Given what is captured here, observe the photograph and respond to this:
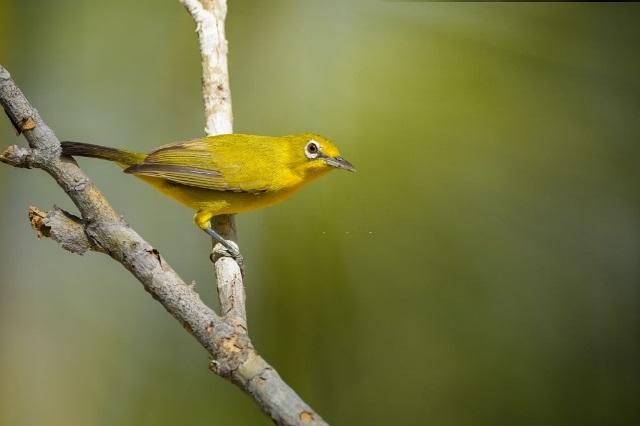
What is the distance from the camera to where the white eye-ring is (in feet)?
7.78

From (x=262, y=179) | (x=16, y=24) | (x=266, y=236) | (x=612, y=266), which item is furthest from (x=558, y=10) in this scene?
(x=16, y=24)

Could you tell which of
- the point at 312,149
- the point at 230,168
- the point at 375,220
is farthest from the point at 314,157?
the point at 375,220

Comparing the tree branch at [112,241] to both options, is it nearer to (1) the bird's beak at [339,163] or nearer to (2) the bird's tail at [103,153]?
(2) the bird's tail at [103,153]

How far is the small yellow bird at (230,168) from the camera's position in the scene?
2225 millimetres

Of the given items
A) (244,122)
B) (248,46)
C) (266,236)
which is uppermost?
(248,46)

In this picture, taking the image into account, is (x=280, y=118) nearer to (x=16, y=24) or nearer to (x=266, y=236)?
(x=266, y=236)

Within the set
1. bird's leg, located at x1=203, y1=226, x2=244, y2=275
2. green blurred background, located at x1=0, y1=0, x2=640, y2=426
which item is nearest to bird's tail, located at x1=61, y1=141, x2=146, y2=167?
bird's leg, located at x1=203, y1=226, x2=244, y2=275

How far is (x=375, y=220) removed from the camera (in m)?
3.21

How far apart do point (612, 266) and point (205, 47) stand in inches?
91.1

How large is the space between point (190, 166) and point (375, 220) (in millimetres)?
1207

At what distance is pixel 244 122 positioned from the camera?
11.6 ft

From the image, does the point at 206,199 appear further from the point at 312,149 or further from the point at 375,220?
the point at 375,220

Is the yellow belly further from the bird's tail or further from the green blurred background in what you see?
the green blurred background

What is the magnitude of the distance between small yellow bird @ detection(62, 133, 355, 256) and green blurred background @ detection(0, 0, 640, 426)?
2.43 feet
